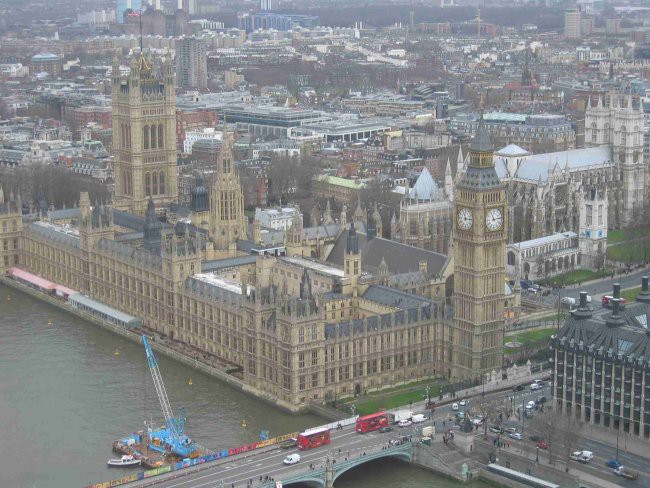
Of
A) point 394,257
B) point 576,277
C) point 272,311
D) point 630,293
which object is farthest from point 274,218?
point 272,311

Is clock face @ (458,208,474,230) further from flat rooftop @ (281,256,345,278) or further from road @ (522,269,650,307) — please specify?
road @ (522,269,650,307)

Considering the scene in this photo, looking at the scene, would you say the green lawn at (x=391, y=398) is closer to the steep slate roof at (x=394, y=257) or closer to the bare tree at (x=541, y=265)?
the steep slate roof at (x=394, y=257)

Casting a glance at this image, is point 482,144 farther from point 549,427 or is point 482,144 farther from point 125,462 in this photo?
point 125,462

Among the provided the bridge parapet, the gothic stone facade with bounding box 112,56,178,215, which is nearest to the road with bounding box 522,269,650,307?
the bridge parapet

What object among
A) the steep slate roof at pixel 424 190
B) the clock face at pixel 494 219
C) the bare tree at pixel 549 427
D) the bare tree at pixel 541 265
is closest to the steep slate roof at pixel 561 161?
the steep slate roof at pixel 424 190

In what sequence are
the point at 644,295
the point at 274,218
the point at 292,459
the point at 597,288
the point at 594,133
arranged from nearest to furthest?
the point at 292,459, the point at 644,295, the point at 597,288, the point at 274,218, the point at 594,133

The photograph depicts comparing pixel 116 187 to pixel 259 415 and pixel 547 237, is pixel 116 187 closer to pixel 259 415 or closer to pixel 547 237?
pixel 547 237
